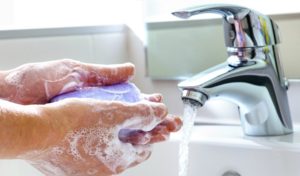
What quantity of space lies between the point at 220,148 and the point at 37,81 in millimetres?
297

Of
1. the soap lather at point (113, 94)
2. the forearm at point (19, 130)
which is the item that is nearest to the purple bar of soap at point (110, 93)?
the soap lather at point (113, 94)

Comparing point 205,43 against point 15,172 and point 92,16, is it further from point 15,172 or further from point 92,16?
point 15,172

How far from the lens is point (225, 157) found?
2.17ft

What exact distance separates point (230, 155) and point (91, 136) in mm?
294

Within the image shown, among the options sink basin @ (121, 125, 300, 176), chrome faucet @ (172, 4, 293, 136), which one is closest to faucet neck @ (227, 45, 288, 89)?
chrome faucet @ (172, 4, 293, 136)

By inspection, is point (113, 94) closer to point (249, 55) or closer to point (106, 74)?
point (106, 74)

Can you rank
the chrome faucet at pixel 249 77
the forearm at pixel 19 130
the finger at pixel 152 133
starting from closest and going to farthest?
1. the forearm at pixel 19 130
2. the finger at pixel 152 133
3. the chrome faucet at pixel 249 77

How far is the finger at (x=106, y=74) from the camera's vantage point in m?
0.56

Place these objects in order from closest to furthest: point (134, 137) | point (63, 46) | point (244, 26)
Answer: point (134, 137) → point (244, 26) → point (63, 46)

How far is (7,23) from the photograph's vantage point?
30.5 inches

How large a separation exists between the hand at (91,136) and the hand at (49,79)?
11 cm

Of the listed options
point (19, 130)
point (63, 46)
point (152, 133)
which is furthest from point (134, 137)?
point (63, 46)

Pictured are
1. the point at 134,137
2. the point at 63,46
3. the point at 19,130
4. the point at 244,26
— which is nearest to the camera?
the point at 19,130

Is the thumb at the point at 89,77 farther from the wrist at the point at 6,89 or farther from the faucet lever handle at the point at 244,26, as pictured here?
the faucet lever handle at the point at 244,26
